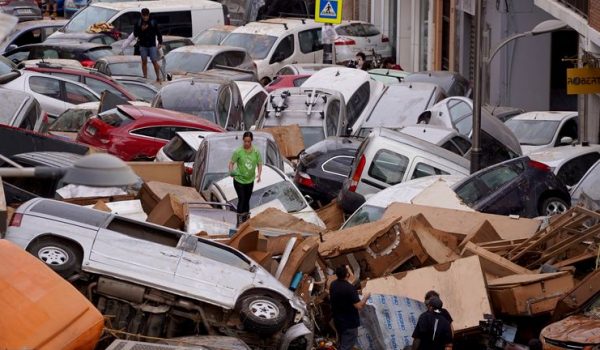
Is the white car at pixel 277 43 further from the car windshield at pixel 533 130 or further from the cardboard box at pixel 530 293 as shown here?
the cardboard box at pixel 530 293

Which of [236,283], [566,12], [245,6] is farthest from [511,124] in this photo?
[245,6]

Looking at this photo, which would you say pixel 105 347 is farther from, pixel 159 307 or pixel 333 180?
pixel 333 180

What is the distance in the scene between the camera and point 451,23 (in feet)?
132

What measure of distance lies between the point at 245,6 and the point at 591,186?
31415 millimetres

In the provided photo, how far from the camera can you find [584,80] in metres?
25.1

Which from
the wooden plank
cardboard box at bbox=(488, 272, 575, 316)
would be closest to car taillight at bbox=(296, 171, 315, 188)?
the wooden plank

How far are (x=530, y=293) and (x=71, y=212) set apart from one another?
4539mm

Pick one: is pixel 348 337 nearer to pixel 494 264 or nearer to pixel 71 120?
pixel 494 264

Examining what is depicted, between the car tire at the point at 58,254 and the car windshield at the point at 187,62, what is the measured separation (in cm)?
2039

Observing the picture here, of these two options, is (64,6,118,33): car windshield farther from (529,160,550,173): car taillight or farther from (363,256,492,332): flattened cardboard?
(363,256,492,332): flattened cardboard

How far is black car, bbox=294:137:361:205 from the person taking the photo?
20.3m

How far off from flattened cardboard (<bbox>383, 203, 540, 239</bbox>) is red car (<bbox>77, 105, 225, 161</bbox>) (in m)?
6.90

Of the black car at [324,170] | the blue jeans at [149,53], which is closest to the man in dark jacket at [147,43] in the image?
the blue jeans at [149,53]

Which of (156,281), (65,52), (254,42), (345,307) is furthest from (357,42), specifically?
(156,281)
